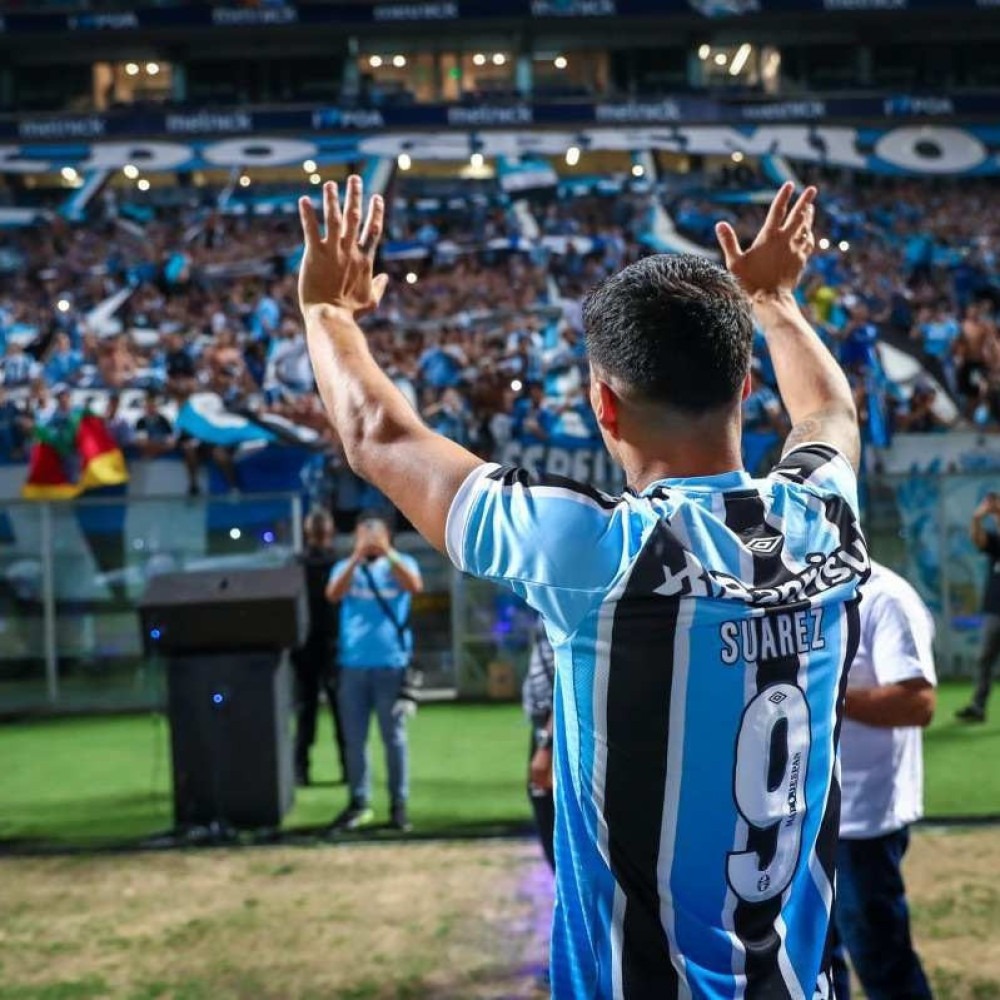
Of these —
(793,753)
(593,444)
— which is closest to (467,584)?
(593,444)

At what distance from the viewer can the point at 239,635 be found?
8.30m

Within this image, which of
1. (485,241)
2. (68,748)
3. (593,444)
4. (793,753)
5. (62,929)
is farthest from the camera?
(485,241)

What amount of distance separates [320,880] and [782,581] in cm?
580

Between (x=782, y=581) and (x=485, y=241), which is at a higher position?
(x=485, y=241)

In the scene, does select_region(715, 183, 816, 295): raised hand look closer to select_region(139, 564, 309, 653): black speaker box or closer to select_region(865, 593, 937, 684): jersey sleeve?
select_region(865, 593, 937, 684): jersey sleeve

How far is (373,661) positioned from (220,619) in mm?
1084

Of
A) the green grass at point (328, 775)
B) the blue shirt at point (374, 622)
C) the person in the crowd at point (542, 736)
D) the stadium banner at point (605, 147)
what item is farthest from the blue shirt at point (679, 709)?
the stadium banner at point (605, 147)

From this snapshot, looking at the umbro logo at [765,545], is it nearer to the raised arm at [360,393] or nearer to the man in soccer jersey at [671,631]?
the man in soccer jersey at [671,631]

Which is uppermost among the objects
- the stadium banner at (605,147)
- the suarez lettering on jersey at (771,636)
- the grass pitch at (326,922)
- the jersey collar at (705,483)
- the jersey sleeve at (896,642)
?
the stadium banner at (605,147)

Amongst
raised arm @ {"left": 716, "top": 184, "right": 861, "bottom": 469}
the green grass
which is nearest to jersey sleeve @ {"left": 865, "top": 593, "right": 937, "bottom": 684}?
raised arm @ {"left": 716, "top": 184, "right": 861, "bottom": 469}

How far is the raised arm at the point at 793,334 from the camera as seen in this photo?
2221 millimetres

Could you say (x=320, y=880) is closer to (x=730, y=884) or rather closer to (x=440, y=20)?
(x=730, y=884)

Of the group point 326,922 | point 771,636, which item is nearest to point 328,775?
point 326,922

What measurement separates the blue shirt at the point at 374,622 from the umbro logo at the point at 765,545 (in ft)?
21.9
